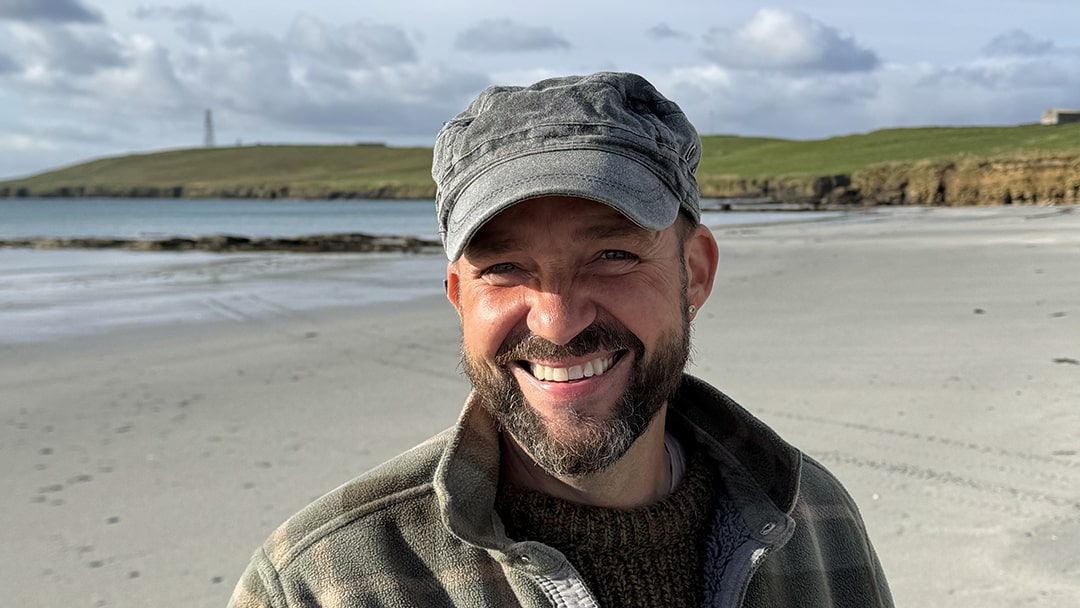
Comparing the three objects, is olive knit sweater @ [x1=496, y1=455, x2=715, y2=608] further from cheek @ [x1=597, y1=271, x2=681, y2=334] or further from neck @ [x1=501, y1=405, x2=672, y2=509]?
cheek @ [x1=597, y1=271, x2=681, y2=334]

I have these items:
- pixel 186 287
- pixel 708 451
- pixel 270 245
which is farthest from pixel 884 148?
pixel 708 451

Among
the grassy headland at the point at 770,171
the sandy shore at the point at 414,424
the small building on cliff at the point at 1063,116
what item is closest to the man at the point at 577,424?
Answer: the sandy shore at the point at 414,424

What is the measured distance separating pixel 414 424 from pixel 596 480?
14.2 ft

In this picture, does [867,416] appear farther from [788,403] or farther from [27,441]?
[27,441]

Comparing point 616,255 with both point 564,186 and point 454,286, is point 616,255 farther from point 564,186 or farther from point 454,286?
point 454,286

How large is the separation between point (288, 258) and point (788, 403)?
55.4 ft

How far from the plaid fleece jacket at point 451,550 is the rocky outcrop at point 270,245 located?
21.7m

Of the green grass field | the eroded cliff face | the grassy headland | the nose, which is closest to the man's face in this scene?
the nose

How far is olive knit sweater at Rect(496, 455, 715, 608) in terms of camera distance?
1.66m

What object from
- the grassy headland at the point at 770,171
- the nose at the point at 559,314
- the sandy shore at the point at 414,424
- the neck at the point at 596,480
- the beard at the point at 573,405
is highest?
the grassy headland at the point at 770,171

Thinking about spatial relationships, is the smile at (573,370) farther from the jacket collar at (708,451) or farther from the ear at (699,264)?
the ear at (699,264)

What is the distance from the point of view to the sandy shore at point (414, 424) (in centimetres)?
399

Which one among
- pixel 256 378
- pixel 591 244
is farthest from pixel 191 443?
pixel 591 244

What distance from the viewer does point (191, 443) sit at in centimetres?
572
